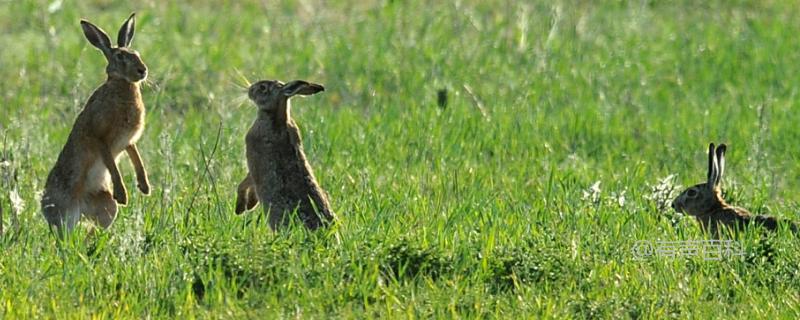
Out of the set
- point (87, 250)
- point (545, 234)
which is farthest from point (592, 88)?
point (87, 250)

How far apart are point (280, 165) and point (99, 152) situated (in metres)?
0.84

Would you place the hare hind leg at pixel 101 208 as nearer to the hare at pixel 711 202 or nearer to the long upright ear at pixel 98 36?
the long upright ear at pixel 98 36

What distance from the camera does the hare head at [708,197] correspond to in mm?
8281

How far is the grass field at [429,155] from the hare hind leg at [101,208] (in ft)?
0.38

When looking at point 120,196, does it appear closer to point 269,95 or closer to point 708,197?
point 269,95

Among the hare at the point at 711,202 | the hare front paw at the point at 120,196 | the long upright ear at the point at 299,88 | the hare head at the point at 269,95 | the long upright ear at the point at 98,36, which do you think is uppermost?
the long upright ear at the point at 98,36

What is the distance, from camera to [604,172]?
31.5 ft

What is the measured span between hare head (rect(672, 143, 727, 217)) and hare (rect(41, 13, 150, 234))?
2.70 metres

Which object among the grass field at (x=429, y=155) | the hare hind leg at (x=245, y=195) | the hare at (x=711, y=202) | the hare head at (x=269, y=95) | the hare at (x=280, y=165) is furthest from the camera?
the hare at (x=711, y=202)

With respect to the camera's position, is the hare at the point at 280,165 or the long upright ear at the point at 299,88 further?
the hare at the point at 280,165

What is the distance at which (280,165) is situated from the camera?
762 cm

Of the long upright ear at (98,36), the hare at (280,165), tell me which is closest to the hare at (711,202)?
the hare at (280,165)

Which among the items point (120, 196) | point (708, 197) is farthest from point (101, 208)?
point (708, 197)

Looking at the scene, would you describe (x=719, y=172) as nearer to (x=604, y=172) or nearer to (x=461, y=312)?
(x=604, y=172)
